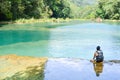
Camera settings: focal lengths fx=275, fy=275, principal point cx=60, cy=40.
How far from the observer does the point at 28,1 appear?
74.1 metres

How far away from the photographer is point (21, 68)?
53.3ft

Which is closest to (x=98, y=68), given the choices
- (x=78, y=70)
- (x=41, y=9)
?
(x=78, y=70)

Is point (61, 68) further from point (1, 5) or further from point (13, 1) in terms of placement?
point (13, 1)

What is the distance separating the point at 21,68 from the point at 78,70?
Answer: 3.39 meters

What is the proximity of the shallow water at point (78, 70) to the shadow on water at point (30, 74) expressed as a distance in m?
0.33

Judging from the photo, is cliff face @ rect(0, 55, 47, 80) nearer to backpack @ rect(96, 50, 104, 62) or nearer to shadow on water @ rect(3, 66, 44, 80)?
shadow on water @ rect(3, 66, 44, 80)

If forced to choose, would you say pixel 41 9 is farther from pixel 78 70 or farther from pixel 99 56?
pixel 78 70

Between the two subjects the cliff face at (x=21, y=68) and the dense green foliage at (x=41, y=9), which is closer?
the cliff face at (x=21, y=68)

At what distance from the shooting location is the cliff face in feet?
46.4

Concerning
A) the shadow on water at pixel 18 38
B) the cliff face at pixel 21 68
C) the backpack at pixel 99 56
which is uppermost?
the backpack at pixel 99 56

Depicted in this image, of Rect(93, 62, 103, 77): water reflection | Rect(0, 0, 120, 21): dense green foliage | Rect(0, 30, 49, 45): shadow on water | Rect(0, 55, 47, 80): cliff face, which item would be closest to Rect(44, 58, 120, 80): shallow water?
Rect(93, 62, 103, 77): water reflection

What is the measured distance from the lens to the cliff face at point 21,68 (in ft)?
46.4

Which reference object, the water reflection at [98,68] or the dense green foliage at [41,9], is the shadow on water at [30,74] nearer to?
the water reflection at [98,68]

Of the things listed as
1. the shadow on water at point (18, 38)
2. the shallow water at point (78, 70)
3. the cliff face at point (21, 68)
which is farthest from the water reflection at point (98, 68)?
the shadow on water at point (18, 38)
